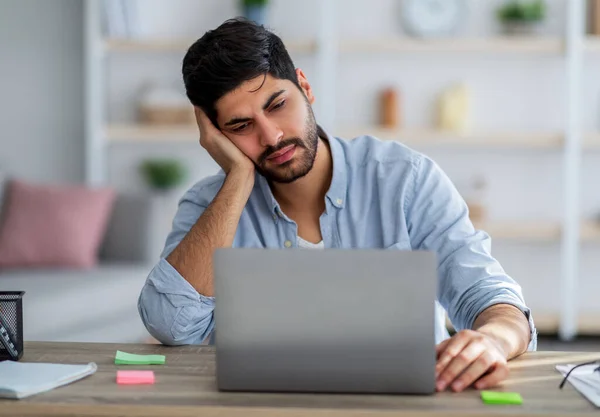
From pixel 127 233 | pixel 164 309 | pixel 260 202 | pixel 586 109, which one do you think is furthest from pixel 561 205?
pixel 164 309

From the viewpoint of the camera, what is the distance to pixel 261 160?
74.2 inches

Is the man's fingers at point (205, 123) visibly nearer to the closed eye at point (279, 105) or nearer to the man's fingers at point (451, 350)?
the closed eye at point (279, 105)

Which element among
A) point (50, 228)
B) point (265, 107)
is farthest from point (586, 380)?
point (50, 228)

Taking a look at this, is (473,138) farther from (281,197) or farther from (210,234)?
(210,234)

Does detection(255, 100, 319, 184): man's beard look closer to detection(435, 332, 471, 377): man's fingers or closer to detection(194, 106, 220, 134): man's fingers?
detection(194, 106, 220, 134): man's fingers

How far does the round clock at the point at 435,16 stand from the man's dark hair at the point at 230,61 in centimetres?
293

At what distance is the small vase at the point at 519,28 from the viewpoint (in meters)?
4.63

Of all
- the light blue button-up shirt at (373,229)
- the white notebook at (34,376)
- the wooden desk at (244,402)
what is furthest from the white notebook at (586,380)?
the white notebook at (34,376)

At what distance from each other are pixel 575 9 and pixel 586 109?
22.5 inches

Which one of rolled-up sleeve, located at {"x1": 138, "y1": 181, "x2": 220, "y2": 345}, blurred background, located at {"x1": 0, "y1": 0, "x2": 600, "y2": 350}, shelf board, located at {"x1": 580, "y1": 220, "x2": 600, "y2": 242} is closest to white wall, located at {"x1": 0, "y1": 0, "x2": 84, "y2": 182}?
blurred background, located at {"x1": 0, "y1": 0, "x2": 600, "y2": 350}

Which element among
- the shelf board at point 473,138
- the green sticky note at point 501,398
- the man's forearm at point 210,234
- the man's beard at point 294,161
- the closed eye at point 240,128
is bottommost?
the shelf board at point 473,138

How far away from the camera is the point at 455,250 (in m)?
1.75

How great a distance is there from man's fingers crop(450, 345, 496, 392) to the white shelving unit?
3361 mm

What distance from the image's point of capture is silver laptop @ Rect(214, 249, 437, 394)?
114 cm
